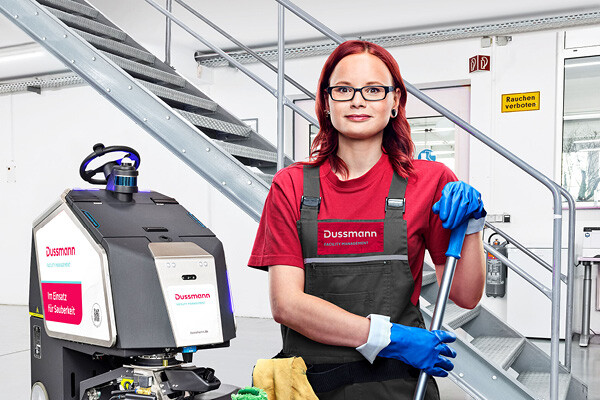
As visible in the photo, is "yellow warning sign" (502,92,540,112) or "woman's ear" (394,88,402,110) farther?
"yellow warning sign" (502,92,540,112)

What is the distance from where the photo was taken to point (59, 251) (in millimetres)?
1736

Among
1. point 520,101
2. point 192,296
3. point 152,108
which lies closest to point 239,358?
point 152,108

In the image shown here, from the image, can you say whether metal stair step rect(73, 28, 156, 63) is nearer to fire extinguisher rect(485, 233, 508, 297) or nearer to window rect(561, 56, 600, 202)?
fire extinguisher rect(485, 233, 508, 297)

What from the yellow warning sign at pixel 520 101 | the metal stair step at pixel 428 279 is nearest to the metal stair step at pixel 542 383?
the metal stair step at pixel 428 279

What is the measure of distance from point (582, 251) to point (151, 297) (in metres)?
4.73

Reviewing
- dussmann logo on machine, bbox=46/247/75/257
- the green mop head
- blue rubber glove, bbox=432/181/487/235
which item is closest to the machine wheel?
dussmann logo on machine, bbox=46/247/75/257

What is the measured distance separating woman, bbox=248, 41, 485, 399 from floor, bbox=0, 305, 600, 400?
2872 millimetres

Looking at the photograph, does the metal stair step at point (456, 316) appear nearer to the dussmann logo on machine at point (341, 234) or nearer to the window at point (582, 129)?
the dussmann logo on machine at point (341, 234)

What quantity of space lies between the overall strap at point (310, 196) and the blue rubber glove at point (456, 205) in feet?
0.82

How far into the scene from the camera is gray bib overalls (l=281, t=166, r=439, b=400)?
48.0 inches

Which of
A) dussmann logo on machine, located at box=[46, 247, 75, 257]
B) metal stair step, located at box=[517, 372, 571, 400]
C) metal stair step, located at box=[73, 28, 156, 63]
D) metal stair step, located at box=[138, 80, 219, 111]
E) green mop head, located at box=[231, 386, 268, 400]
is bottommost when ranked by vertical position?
metal stair step, located at box=[517, 372, 571, 400]

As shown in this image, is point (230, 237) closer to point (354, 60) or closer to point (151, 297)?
point (151, 297)

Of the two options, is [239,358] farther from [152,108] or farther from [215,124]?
[152,108]

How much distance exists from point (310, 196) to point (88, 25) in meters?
3.32
